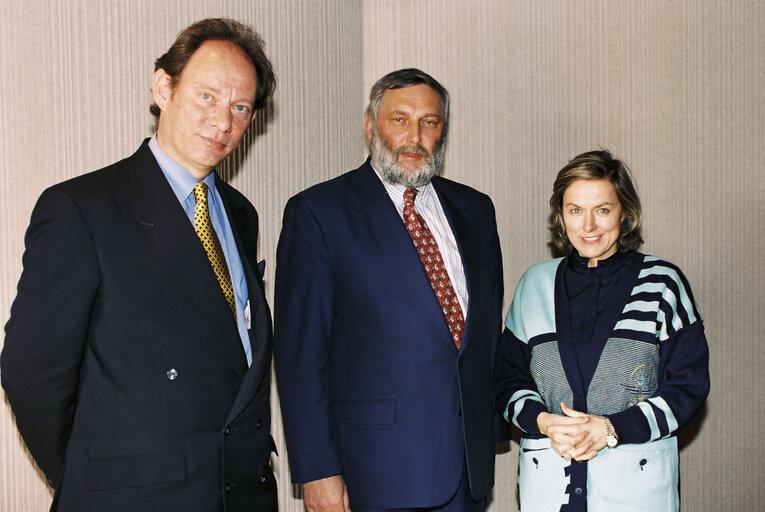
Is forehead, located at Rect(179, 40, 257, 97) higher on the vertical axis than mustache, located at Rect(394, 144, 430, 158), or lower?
higher

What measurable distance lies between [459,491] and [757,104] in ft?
9.85

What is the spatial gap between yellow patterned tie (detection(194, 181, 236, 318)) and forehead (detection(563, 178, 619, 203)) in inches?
48.5

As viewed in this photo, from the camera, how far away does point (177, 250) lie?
1781 millimetres

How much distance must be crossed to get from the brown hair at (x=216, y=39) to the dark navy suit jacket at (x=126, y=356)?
293mm

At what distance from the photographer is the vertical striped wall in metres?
2.32

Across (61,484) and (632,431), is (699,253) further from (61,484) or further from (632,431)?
(61,484)

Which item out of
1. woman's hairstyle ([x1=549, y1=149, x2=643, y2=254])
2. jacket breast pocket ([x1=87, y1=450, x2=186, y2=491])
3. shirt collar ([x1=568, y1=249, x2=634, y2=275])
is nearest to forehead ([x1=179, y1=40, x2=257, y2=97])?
jacket breast pocket ([x1=87, y1=450, x2=186, y2=491])

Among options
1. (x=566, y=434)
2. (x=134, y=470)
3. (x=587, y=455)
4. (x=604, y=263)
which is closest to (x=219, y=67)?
(x=134, y=470)

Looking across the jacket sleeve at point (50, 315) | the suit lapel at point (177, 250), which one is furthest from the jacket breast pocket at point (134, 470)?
the suit lapel at point (177, 250)

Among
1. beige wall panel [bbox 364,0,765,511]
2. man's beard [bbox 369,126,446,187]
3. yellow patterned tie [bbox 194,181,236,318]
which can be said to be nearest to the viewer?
yellow patterned tie [bbox 194,181,236,318]

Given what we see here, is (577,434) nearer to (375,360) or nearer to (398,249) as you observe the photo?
(375,360)

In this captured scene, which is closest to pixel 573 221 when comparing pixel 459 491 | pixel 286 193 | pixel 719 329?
pixel 459 491

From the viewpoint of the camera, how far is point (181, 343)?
176 cm

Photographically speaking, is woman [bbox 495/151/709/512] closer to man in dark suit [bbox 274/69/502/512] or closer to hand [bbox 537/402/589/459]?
hand [bbox 537/402/589/459]
